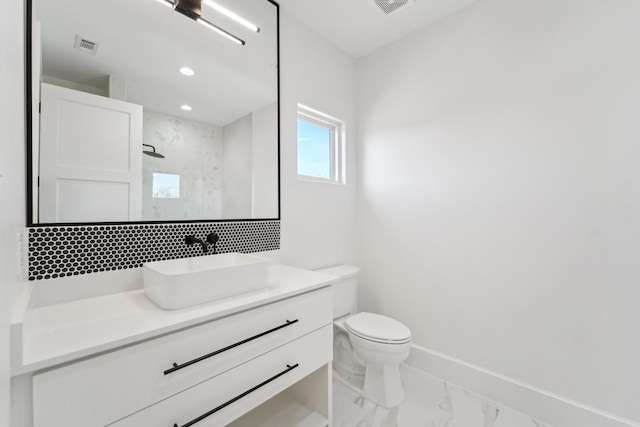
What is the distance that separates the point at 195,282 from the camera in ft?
3.21

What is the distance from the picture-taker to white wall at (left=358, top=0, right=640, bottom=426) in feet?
4.32

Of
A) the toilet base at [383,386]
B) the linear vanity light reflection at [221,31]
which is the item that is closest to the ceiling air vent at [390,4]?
the linear vanity light reflection at [221,31]

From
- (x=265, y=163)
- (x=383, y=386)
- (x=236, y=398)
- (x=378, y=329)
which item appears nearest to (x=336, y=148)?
(x=265, y=163)

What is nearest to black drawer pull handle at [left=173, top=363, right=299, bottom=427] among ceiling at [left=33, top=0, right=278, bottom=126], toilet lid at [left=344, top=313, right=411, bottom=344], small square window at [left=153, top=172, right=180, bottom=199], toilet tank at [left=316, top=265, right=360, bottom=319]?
toilet lid at [left=344, top=313, right=411, bottom=344]

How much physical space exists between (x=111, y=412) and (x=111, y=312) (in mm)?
328

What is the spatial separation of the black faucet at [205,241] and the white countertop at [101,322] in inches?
11.7

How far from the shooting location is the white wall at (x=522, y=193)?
132cm

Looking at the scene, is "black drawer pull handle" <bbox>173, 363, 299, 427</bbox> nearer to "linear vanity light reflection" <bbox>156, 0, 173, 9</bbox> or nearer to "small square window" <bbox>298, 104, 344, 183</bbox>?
"small square window" <bbox>298, 104, 344, 183</bbox>

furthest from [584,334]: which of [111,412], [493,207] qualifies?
[111,412]

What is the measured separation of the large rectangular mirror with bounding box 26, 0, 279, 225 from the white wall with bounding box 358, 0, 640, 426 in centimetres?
110

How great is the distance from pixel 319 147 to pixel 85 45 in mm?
1549

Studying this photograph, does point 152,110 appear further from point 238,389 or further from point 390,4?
point 390,4

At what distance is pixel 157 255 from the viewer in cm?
126

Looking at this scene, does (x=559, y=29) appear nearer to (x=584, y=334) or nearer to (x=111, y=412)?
(x=584, y=334)
